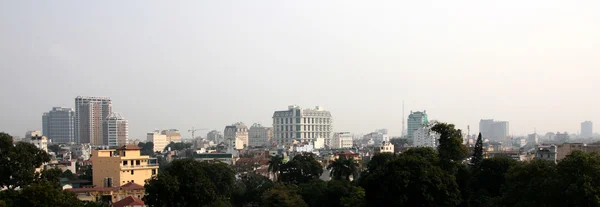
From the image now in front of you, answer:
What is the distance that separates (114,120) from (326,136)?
52679 mm

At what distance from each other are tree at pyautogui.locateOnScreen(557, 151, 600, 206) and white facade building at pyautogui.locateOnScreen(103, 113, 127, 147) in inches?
5355

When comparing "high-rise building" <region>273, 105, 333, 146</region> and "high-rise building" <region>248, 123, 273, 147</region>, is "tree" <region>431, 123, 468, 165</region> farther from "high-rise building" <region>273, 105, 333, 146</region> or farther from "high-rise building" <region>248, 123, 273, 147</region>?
"high-rise building" <region>248, 123, 273, 147</region>

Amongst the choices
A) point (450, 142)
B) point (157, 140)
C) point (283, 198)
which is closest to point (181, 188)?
point (283, 198)

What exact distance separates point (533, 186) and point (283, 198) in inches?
522

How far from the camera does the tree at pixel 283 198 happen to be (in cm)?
3130

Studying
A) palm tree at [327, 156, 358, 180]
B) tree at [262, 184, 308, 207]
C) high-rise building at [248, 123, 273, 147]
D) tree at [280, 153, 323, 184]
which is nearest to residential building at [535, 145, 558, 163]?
palm tree at [327, 156, 358, 180]

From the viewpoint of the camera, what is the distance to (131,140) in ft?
534

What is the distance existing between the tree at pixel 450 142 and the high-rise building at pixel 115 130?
126529 mm

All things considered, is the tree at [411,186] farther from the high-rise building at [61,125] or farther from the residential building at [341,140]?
the high-rise building at [61,125]

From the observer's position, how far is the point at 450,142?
99.0ft

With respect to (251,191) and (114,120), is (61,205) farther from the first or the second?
(114,120)

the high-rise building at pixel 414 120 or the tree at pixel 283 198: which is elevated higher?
the high-rise building at pixel 414 120

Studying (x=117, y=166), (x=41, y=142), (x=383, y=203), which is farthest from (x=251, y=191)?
(x=41, y=142)

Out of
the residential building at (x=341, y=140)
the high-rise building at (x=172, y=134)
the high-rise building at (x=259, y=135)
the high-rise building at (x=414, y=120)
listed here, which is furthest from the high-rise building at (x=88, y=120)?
the high-rise building at (x=414, y=120)
